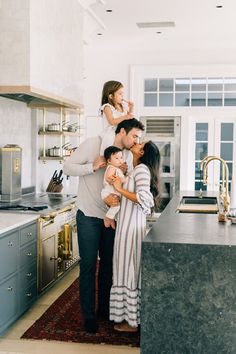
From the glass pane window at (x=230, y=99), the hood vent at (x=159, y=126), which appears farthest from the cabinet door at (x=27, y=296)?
the glass pane window at (x=230, y=99)

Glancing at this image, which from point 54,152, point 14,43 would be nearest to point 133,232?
point 14,43

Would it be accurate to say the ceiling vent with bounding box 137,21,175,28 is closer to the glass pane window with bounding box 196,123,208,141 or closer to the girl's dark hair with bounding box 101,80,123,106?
the glass pane window with bounding box 196,123,208,141

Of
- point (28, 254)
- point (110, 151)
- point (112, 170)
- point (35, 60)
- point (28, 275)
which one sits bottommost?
point (28, 275)

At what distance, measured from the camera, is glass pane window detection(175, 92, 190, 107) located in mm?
8711

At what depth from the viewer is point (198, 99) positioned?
8.67 meters

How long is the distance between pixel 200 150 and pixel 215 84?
1170mm

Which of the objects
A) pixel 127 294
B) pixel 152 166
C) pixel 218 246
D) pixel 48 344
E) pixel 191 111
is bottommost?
pixel 48 344

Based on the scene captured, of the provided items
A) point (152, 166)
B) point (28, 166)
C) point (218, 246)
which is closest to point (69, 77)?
point (28, 166)

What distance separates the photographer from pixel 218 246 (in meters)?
2.60

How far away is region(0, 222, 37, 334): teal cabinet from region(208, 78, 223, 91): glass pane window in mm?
5440

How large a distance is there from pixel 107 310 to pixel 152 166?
1.28m

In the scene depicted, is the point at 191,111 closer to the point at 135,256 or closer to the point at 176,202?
the point at 176,202

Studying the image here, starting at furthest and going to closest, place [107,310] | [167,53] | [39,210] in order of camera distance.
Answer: [167,53] < [39,210] < [107,310]

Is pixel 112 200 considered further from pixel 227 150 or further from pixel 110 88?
pixel 227 150
